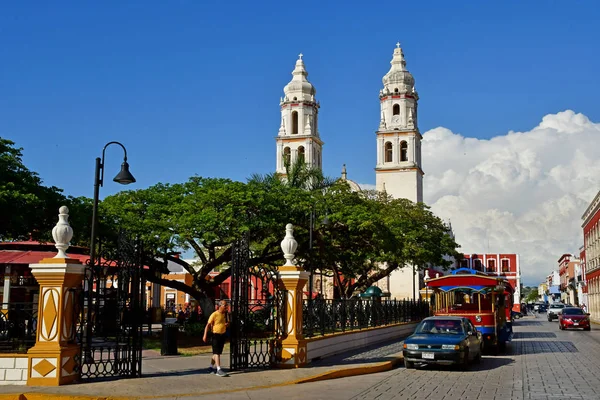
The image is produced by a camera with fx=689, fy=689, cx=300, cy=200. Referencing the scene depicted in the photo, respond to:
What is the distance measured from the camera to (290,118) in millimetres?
75312

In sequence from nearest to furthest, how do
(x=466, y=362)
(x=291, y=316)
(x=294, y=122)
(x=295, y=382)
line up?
(x=295, y=382), (x=291, y=316), (x=466, y=362), (x=294, y=122)

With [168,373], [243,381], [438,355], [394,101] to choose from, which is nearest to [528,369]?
[438,355]

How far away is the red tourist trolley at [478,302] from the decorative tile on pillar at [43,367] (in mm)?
13480

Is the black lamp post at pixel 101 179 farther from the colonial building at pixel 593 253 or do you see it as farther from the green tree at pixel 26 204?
the colonial building at pixel 593 253

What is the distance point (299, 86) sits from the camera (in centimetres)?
7562

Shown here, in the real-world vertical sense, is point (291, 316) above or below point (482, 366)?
above

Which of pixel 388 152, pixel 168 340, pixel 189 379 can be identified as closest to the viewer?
pixel 189 379

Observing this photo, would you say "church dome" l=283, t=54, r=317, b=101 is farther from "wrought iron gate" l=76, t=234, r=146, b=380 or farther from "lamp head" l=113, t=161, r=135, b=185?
"wrought iron gate" l=76, t=234, r=146, b=380

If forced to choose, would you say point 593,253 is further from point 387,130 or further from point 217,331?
point 217,331

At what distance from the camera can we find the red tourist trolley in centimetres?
2155

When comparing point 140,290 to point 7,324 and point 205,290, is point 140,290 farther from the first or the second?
point 205,290

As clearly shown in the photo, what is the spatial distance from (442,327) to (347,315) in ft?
13.0

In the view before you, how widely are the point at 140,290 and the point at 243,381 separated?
9.29ft

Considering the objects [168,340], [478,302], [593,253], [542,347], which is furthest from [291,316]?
[593,253]
